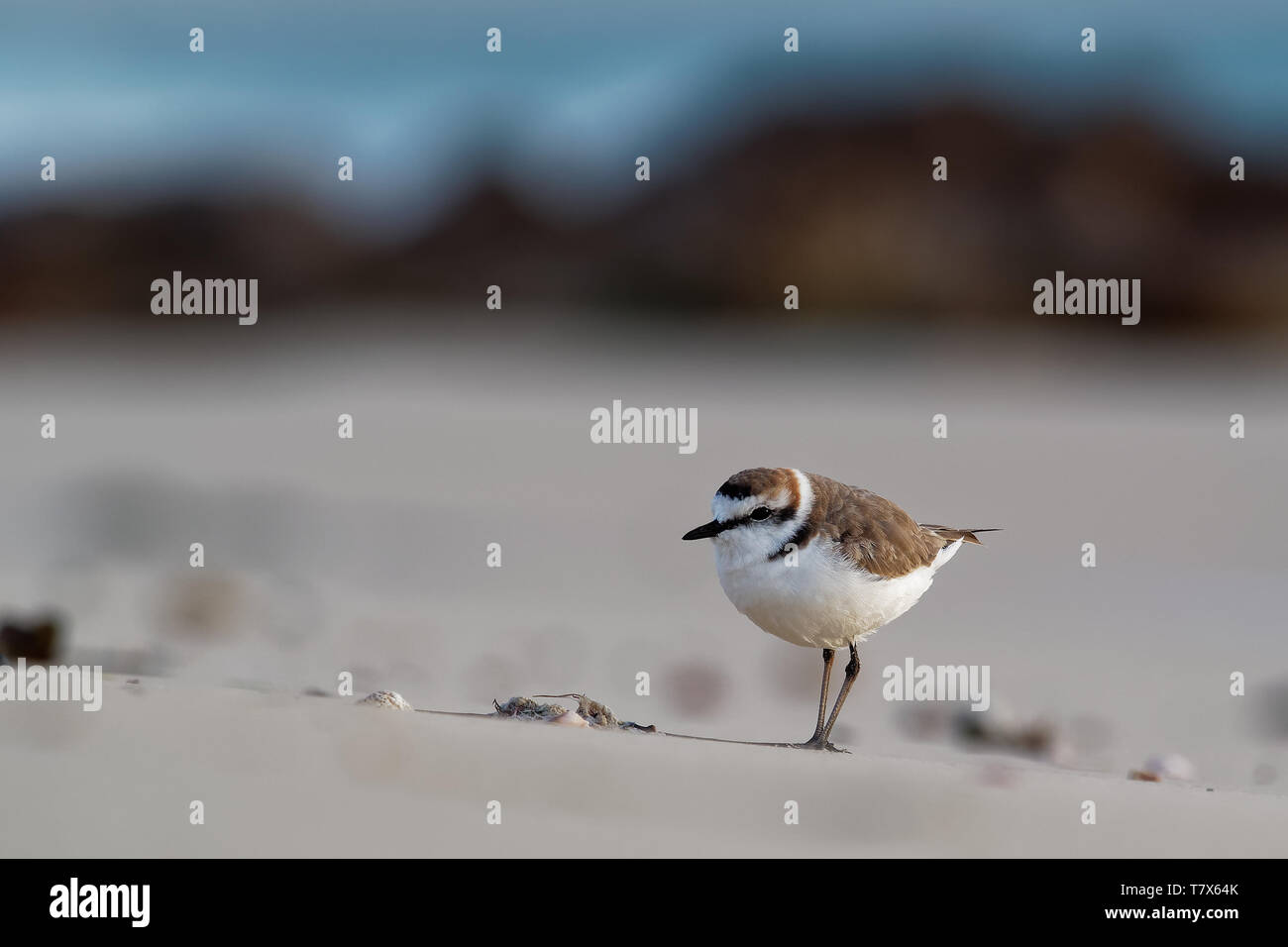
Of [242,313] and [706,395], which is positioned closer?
[706,395]

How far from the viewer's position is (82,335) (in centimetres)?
2505

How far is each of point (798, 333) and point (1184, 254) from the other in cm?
766

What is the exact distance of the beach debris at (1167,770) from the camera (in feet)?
19.4

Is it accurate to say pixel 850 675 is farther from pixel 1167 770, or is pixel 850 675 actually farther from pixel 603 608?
pixel 603 608

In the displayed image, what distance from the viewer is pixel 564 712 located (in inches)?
224

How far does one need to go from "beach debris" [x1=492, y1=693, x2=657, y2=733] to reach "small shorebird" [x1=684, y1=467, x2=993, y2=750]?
2.12ft

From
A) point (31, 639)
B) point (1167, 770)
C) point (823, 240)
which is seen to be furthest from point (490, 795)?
point (823, 240)

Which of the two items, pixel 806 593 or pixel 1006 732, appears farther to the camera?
pixel 1006 732

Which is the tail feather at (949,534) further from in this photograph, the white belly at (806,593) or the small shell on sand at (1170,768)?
the small shell on sand at (1170,768)

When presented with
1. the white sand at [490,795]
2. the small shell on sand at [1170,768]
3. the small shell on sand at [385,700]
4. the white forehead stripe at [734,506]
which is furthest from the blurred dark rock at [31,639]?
the small shell on sand at [1170,768]

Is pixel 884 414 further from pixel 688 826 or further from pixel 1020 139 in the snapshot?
pixel 1020 139

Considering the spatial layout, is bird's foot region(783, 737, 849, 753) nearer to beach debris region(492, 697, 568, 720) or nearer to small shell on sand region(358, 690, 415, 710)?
beach debris region(492, 697, 568, 720)

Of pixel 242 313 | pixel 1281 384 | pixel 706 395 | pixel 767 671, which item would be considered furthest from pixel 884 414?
Result: pixel 242 313

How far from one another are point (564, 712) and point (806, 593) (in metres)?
1.01
